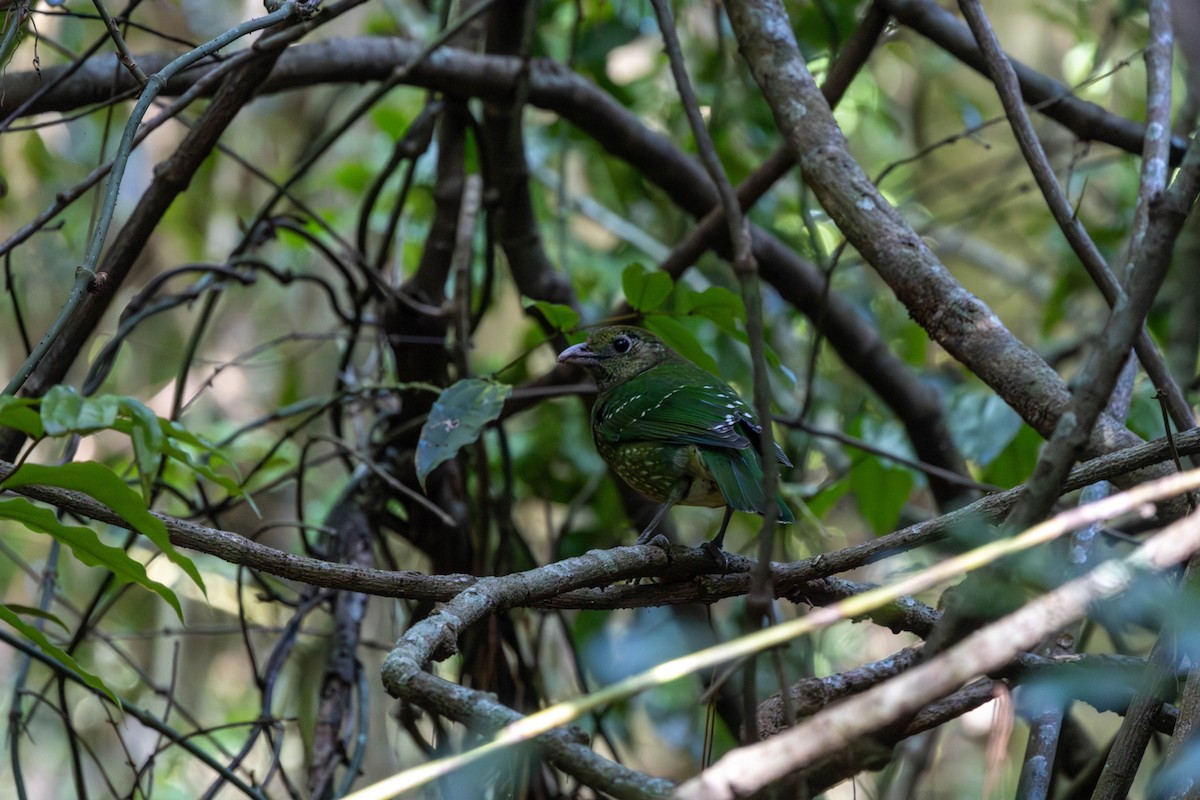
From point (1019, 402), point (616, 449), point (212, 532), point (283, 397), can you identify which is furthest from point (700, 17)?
point (212, 532)

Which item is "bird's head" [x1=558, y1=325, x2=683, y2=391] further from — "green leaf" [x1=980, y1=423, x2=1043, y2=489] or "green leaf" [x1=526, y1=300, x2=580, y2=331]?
"green leaf" [x1=980, y1=423, x2=1043, y2=489]

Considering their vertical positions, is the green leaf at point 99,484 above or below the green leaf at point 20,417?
below

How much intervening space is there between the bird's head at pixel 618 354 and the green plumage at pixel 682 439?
0.14 meters

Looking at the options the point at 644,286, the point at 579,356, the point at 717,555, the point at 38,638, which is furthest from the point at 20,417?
the point at 579,356

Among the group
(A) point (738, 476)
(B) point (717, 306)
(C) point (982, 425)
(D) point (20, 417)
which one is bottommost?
(D) point (20, 417)

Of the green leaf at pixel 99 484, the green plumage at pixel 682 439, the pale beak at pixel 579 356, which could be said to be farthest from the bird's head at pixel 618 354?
the green leaf at pixel 99 484

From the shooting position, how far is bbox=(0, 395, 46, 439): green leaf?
1.27 meters

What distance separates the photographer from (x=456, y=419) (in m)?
2.29

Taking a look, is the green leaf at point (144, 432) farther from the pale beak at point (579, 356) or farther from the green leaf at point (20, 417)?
the pale beak at point (579, 356)

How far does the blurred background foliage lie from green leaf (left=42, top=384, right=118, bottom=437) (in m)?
0.63

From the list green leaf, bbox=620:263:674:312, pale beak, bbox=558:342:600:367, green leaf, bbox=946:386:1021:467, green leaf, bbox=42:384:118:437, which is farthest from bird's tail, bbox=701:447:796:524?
green leaf, bbox=42:384:118:437

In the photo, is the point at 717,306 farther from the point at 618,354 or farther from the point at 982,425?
the point at 982,425

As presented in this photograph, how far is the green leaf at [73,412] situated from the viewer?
128 cm

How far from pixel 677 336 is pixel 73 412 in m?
1.52
